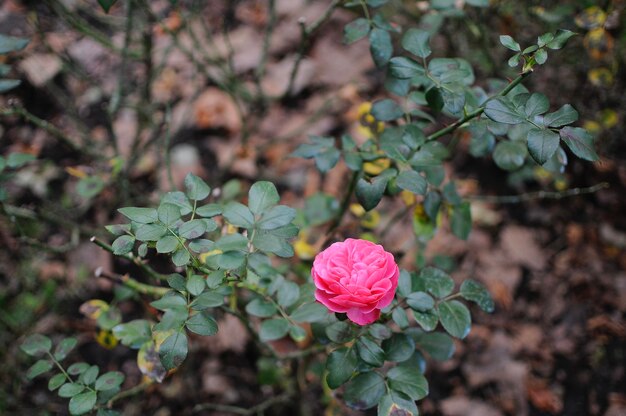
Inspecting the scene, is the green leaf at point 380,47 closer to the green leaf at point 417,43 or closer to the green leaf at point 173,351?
the green leaf at point 417,43

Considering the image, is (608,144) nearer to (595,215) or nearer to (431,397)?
(595,215)

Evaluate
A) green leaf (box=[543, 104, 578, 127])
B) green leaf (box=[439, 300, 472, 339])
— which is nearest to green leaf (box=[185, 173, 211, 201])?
green leaf (box=[439, 300, 472, 339])

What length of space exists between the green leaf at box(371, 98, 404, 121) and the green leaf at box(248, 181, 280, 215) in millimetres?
394

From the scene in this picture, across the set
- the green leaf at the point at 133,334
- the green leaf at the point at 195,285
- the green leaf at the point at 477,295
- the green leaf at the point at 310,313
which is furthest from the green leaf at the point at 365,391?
the green leaf at the point at 133,334

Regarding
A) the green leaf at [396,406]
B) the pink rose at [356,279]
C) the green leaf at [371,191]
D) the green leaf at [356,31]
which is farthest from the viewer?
the green leaf at [356,31]

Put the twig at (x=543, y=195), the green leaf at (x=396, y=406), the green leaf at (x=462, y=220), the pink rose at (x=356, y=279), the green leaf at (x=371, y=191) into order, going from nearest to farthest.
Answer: the pink rose at (x=356, y=279) < the green leaf at (x=396, y=406) < the green leaf at (x=371, y=191) < the green leaf at (x=462, y=220) < the twig at (x=543, y=195)

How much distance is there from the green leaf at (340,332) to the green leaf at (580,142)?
0.60 metres

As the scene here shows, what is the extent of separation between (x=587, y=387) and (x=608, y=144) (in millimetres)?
1055

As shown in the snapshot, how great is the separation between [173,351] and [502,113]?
812 mm

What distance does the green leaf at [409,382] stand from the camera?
1.09 m

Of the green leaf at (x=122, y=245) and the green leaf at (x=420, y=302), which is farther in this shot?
the green leaf at (x=420, y=302)

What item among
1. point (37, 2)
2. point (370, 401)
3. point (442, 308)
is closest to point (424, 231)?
point (442, 308)

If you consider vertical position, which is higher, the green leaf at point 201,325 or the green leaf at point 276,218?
the green leaf at point 276,218

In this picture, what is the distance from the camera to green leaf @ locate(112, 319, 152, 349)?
4.11ft
